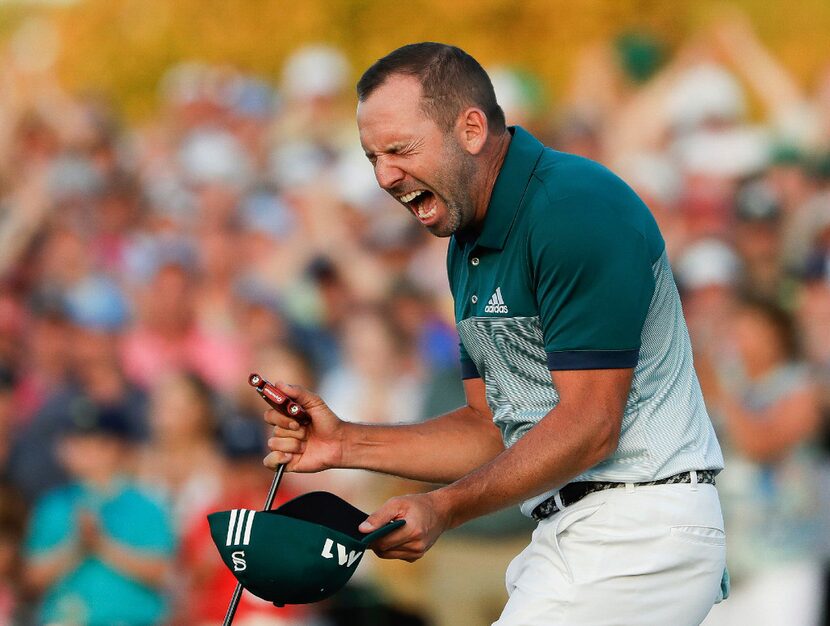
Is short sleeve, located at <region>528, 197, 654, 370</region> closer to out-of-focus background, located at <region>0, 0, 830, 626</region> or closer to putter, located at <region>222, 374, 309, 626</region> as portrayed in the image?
putter, located at <region>222, 374, 309, 626</region>

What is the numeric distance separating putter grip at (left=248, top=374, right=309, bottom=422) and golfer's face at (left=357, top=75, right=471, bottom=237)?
23.2 inches

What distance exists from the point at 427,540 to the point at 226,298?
17.8 feet

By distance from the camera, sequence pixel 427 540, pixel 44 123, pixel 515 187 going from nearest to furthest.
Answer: pixel 427 540 < pixel 515 187 < pixel 44 123

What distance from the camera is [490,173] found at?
11.1 ft

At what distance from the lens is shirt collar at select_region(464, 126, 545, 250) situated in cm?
326

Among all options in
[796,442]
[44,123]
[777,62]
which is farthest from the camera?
[44,123]

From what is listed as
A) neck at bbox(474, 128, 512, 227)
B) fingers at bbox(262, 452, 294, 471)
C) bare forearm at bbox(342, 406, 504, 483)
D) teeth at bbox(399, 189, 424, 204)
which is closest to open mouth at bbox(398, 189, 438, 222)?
teeth at bbox(399, 189, 424, 204)

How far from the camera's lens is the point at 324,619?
23.1 ft

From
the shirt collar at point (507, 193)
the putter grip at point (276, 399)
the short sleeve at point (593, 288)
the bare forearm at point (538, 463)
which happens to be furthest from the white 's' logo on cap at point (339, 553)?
the shirt collar at point (507, 193)

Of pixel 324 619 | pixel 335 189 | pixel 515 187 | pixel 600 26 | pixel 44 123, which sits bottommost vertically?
pixel 324 619

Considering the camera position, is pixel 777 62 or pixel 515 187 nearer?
pixel 515 187

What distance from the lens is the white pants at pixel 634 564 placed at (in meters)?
3.16

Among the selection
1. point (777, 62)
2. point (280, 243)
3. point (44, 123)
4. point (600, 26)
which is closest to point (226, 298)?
point (280, 243)

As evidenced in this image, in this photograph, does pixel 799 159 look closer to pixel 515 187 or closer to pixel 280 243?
pixel 280 243
